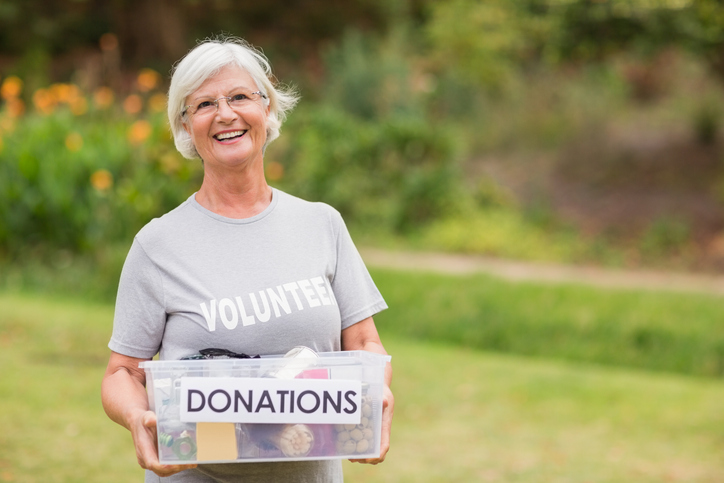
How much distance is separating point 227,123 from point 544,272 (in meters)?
8.21

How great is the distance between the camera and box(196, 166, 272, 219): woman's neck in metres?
2.35

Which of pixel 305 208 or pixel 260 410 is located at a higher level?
pixel 305 208

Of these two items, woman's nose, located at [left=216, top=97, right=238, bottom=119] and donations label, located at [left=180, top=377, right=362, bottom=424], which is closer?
donations label, located at [left=180, top=377, right=362, bottom=424]

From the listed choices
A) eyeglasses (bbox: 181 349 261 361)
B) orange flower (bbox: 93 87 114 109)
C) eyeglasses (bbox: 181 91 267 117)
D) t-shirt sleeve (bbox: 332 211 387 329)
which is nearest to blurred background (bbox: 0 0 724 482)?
orange flower (bbox: 93 87 114 109)

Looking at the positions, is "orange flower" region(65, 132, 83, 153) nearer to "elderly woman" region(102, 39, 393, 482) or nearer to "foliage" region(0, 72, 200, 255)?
"foliage" region(0, 72, 200, 255)

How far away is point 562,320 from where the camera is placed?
27.5ft

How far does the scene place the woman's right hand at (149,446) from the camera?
1996mm

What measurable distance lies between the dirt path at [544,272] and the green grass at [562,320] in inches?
19.0

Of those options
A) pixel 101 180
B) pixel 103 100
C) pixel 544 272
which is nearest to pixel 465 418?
pixel 544 272

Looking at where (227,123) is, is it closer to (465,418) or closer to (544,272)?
(465,418)

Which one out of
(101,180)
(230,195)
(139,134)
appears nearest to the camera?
(230,195)

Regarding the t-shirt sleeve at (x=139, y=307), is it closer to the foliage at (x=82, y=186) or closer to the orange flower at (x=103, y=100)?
the foliage at (x=82, y=186)

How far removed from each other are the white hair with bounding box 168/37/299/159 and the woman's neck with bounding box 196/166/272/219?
0.53 ft

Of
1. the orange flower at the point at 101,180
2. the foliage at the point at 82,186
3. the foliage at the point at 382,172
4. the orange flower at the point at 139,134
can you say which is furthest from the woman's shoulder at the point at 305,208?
the foliage at the point at 382,172
